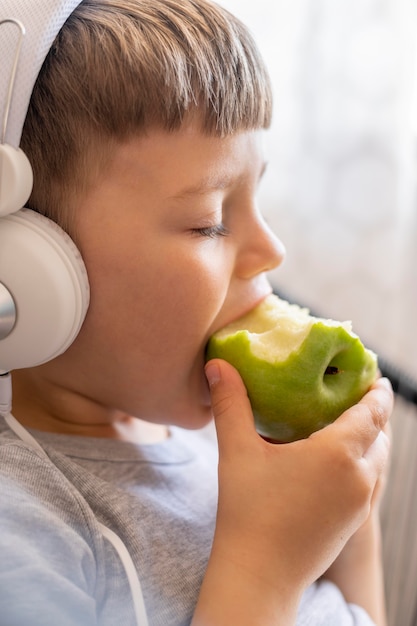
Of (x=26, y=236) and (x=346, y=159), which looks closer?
(x=26, y=236)

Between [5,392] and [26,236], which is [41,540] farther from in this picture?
[26,236]

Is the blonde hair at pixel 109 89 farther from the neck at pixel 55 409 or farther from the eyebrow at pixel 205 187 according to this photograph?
the neck at pixel 55 409

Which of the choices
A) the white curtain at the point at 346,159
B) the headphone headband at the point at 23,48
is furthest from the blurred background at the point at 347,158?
the headphone headband at the point at 23,48

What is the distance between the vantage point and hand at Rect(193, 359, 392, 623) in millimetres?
746

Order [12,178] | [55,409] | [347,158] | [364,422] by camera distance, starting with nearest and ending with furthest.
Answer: [12,178], [364,422], [55,409], [347,158]

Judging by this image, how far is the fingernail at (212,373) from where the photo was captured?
833mm

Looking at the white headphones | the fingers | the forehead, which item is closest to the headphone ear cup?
the white headphones

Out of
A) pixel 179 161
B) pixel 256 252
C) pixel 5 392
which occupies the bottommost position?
pixel 5 392

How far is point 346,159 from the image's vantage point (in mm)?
1733

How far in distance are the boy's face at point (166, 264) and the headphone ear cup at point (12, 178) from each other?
89 millimetres

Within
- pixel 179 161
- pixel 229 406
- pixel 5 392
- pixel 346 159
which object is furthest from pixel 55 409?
pixel 346 159

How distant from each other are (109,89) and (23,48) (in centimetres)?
9

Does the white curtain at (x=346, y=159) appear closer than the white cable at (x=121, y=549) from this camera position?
No

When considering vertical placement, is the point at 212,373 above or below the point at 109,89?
below
